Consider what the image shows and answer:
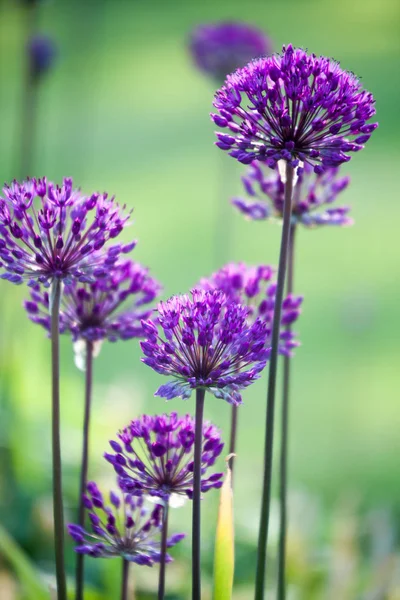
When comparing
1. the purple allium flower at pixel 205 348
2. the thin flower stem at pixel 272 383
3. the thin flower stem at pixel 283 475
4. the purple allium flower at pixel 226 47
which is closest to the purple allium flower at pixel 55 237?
the purple allium flower at pixel 205 348

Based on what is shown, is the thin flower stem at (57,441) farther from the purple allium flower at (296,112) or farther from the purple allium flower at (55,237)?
the purple allium flower at (296,112)

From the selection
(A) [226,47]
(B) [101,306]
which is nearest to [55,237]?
(B) [101,306]

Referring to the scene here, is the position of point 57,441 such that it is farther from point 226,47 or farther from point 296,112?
point 226,47

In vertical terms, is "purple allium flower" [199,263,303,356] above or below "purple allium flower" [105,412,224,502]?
above

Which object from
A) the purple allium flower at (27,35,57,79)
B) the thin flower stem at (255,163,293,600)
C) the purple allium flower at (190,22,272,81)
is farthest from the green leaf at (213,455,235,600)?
the purple allium flower at (27,35,57,79)

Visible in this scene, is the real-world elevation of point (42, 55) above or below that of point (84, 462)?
above

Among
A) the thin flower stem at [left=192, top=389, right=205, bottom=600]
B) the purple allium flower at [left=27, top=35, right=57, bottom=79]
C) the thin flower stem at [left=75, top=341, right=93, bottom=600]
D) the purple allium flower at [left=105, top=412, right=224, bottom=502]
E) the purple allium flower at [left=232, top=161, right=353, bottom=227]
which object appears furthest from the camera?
the purple allium flower at [left=27, top=35, right=57, bottom=79]

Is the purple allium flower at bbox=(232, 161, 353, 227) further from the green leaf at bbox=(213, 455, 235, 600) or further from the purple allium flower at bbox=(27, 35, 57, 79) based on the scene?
the purple allium flower at bbox=(27, 35, 57, 79)
